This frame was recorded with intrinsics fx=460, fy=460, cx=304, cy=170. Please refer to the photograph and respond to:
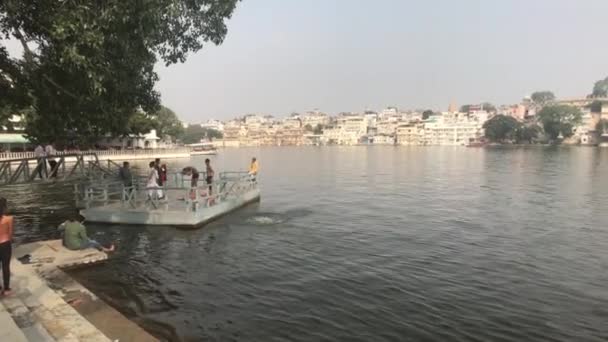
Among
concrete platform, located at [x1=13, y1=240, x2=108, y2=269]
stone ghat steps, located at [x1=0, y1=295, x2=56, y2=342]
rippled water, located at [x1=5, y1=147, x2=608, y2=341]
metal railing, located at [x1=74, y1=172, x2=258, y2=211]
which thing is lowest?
rippled water, located at [x1=5, y1=147, x2=608, y2=341]

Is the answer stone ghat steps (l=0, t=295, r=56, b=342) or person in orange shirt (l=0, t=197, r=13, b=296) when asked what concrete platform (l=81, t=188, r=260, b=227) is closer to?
person in orange shirt (l=0, t=197, r=13, b=296)

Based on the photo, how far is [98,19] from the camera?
11180 mm

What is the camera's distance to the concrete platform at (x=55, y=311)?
823cm

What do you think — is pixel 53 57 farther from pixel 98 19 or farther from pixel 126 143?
pixel 126 143

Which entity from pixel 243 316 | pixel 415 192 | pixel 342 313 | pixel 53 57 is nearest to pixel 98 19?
pixel 53 57

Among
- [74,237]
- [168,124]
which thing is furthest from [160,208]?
[168,124]

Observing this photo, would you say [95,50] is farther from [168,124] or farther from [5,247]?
[168,124]

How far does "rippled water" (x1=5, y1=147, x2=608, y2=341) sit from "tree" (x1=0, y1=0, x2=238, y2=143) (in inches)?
216

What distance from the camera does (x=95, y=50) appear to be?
11727 mm

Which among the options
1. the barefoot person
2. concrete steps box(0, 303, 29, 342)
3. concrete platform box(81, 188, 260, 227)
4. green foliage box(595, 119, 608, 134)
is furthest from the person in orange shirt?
green foliage box(595, 119, 608, 134)

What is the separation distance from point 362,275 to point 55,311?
28.7 ft

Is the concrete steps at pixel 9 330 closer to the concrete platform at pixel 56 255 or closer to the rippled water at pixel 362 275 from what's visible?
the rippled water at pixel 362 275

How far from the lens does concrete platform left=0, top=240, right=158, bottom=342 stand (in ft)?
27.0

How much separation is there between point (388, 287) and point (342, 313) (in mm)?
2543
